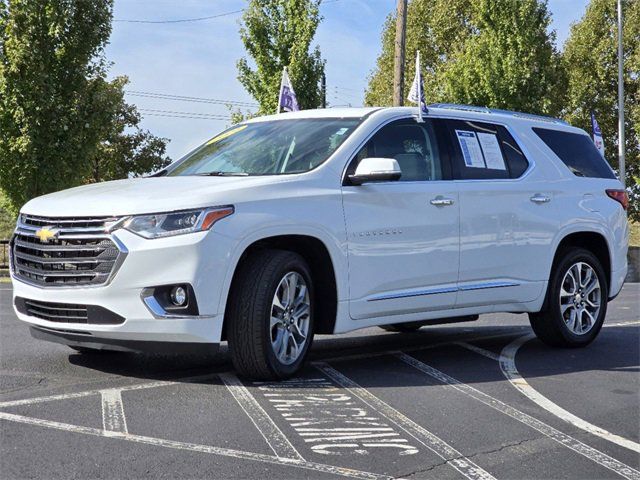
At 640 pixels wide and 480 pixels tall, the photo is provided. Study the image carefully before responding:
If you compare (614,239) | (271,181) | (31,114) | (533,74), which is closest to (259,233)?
(271,181)

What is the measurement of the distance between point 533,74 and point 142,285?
1169 inches

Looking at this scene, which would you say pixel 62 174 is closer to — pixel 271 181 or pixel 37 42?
pixel 37 42

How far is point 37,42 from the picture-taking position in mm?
22969

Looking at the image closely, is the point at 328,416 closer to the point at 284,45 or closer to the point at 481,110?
the point at 481,110

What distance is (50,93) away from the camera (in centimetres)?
2325

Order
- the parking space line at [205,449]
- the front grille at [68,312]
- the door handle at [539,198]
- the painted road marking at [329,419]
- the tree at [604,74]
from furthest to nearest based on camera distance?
the tree at [604,74]
the door handle at [539,198]
the front grille at [68,312]
the painted road marking at [329,419]
the parking space line at [205,449]

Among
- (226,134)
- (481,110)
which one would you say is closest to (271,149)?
(226,134)

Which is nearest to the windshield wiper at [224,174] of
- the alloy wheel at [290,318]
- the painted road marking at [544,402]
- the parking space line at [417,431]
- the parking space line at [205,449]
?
the alloy wheel at [290,318]

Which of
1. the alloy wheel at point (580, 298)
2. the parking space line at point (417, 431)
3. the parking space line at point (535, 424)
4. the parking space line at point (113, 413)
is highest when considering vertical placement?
the alloy wheel at point (580, 298)

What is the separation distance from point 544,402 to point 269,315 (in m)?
1.83

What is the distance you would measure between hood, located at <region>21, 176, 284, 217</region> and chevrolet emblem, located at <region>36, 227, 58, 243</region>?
0.10m

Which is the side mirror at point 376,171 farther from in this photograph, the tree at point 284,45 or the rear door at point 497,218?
the tree at point 284,45

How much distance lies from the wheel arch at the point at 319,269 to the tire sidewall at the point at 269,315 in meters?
0.12

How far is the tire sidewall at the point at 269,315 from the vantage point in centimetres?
587
